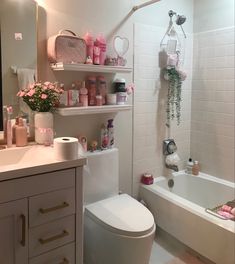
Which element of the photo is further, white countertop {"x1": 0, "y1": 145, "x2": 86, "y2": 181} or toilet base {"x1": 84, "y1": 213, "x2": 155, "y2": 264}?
toilet base {"x1": 84, "y1": 213, "x2": 155, "y2": 264}

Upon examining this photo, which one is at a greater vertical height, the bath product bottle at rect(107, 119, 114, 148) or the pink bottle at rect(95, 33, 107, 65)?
the pink bottle at rect(95, 33, 107, 65)

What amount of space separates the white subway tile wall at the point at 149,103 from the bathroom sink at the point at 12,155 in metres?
1.05

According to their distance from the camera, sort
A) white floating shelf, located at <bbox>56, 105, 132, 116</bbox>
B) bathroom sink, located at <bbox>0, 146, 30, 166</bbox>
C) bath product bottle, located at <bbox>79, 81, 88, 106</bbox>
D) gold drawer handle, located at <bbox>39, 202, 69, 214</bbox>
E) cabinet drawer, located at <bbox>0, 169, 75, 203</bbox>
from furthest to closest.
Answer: bath product bottle, located at <bbox>79, 81, 88, 106</bbox> → white floating shelf, located at <bbox>56, 105, 132, 116</bbox> → bathroom sink, located at <bbox>0, 146, 30, 166</bbox> → gold drawer handle, located at <bbox>39, 202, 69, 214</bbox> → cabinet drawer, located at <bbox>0, 169, 75, 203</bbox>

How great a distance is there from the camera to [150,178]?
253 cm

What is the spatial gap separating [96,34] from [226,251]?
1.80 m

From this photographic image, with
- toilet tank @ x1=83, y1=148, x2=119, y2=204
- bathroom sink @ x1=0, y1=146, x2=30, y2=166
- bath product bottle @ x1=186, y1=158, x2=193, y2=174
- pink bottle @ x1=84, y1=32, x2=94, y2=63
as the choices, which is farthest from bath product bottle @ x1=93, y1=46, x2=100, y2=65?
bath product bottle @ x1=186, y1=158, x2=193, y2=174

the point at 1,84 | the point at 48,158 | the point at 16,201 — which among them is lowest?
the point at 16,201

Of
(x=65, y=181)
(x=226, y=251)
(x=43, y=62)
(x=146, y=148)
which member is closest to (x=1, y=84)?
(x=43, y=62)

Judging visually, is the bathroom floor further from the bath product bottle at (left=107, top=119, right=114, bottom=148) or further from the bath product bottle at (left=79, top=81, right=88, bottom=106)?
the bath product bottle at (left=79, top=81, right=88, bottom=106)

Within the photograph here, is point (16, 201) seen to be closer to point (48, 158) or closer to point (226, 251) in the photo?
point (48, 158)

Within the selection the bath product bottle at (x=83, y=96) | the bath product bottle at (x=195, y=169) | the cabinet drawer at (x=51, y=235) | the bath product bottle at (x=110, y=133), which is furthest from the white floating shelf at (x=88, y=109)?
the bath product bottle at (x=195, y=169)

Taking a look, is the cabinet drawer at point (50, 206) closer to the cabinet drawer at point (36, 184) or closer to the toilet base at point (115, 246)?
the cabinet drawer at point (36, 184)

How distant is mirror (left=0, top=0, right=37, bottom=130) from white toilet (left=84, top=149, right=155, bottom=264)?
696 millimetres

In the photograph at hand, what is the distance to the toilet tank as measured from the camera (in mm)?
2018
